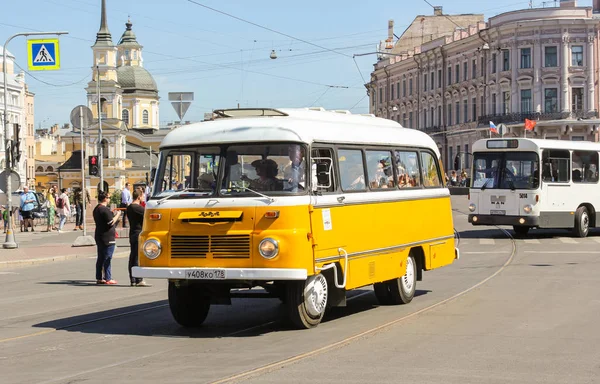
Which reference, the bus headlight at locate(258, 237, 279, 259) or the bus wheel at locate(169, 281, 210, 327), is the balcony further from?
the bus headlight at locate(258, 237, 279, 259)

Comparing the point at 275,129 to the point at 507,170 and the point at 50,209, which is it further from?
the point at 50,209

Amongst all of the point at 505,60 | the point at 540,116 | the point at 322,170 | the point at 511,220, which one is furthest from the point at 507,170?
the point at 505,60

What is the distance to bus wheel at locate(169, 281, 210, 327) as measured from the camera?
13.3 metres

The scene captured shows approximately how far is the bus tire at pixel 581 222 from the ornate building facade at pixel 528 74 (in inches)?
1715

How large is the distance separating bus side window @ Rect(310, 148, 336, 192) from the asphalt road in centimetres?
172

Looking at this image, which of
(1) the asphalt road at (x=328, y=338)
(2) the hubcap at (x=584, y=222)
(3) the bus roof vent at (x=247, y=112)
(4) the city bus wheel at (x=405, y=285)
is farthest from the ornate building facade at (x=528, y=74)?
(3) the bus roof vent at (x=247, y=112)

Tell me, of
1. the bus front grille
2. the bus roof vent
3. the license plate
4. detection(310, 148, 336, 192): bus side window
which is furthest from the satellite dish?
the license plate

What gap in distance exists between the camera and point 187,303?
43.9ft

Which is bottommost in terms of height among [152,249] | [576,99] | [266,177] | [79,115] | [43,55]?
[152,249]

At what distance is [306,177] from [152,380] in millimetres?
3961

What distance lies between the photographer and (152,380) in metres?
9.54

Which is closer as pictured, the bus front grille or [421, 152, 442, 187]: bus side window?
the bus front grille

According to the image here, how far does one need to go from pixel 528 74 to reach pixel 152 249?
7481cm

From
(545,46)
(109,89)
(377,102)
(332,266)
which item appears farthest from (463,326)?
(109,89)
